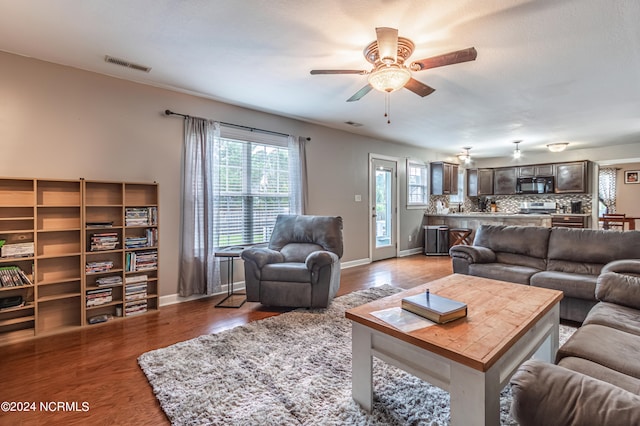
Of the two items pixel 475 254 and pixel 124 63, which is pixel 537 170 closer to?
pixel 475 254

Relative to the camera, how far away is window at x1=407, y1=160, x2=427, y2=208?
22.6 feet

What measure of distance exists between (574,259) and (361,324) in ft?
9.54

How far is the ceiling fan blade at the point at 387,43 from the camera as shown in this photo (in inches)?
77.1

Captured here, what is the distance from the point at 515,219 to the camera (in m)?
6.13

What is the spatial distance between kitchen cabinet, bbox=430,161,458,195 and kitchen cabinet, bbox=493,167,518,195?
4.91 feet

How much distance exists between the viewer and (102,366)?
2176 millimetres

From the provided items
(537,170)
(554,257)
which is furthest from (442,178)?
(554,257)

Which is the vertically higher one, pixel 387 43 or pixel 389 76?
pixel 387 43

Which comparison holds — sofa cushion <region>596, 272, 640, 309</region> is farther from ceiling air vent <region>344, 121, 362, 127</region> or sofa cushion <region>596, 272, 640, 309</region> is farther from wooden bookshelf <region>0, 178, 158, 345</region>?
wooden bookshelf <region>0, 178, 158, 345</region>

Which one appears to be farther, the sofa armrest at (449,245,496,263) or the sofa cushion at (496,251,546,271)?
the sofa armrest at (449,245,496,263)

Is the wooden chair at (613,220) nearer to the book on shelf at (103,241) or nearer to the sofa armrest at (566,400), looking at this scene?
the sofa armrest at (566,400)

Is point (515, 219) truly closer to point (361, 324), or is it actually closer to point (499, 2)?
point (499, 2)

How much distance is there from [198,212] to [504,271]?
3.65 meters

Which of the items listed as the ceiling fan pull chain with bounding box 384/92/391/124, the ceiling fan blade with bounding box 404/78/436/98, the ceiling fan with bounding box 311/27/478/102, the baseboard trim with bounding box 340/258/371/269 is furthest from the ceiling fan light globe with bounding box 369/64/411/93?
the baseboard trim with bounding box 340/258/371/269
